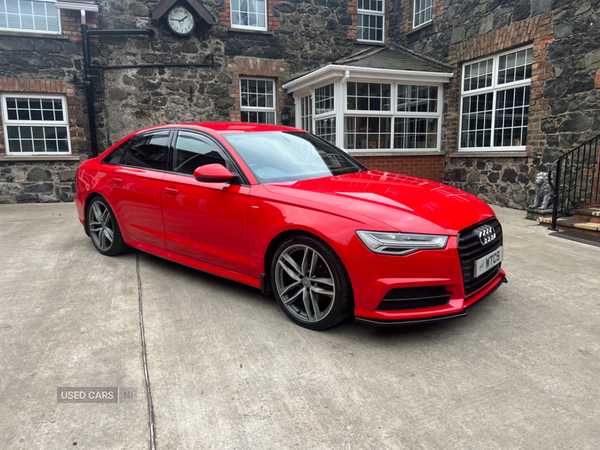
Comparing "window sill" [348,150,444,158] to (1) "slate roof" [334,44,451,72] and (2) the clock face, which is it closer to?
(1) "slate roof" [334,44,451,72]

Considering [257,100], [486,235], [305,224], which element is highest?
[257,100]

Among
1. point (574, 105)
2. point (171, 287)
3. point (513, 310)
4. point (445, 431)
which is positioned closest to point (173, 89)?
point (171, 287)

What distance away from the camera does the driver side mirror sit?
3.34m

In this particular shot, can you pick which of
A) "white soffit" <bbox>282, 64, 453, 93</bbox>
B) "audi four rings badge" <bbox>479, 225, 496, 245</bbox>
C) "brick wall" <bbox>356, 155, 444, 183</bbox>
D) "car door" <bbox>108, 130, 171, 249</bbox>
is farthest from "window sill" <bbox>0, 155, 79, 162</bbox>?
"audi four rings badge" <bbox>479, 225, 496, 245</bbox>

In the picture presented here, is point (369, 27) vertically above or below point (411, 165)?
above

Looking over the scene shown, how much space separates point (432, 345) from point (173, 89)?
940cm

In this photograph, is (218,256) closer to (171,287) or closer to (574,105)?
(171,287)

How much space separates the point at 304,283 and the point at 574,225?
5.30 m

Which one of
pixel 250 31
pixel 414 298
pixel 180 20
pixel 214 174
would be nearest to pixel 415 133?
pixel 250 31

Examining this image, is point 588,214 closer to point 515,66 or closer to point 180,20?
point 515,66

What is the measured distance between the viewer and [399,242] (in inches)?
106

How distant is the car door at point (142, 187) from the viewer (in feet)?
13.6

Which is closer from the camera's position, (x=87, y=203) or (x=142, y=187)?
(x=142, y=187)

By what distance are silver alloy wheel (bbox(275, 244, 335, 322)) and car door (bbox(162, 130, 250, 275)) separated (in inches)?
15.5
